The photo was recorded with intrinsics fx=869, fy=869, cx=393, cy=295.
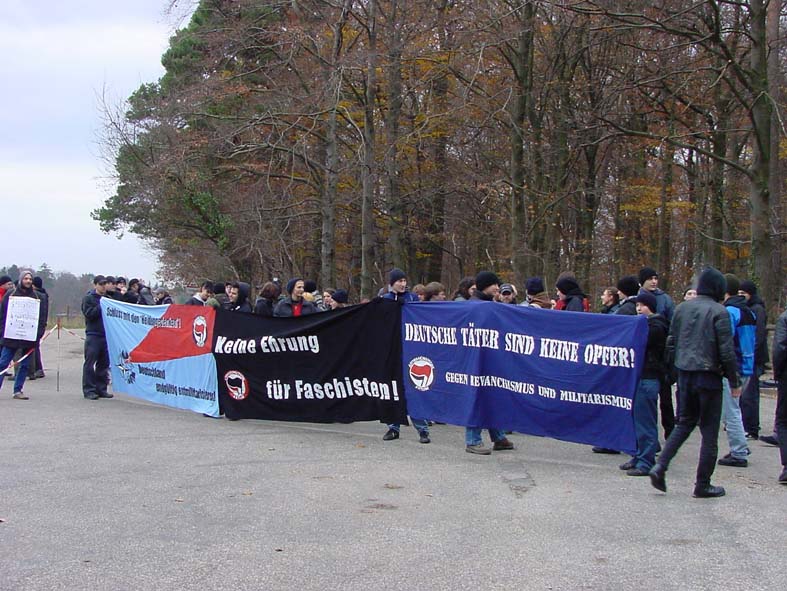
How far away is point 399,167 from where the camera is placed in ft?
80.9

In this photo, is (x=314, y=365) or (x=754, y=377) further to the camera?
(x=314, y=365)

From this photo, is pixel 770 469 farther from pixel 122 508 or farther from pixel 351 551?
pixel 122 508

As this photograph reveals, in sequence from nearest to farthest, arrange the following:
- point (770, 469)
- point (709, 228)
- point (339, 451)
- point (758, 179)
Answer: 1. point (770, 469)
2. point (339, 451)
3. point (758, 179)
4. point (709, 228)

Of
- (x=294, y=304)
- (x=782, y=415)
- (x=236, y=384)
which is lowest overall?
(x=236, y=384)

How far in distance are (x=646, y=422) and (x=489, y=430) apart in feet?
6.38

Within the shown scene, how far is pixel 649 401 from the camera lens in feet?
28.0

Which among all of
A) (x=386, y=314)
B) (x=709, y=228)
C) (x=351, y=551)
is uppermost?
(x=709, y=228)

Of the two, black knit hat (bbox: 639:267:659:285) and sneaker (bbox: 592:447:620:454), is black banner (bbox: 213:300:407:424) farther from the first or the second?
black knit hat (bbox: 639:267:659:285)

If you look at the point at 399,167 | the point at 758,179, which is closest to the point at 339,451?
the point at 758,179

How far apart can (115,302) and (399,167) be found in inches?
479

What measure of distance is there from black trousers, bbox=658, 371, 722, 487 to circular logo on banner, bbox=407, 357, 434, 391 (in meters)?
3.39

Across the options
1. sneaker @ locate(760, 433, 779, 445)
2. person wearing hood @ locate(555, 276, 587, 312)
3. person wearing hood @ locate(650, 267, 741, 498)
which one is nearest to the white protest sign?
person wearing hood @ locate(555, 276, 587, 312)

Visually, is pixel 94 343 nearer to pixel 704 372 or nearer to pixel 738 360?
pixel 738 360

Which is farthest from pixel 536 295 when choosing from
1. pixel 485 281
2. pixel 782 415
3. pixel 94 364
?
pixel 94 364
